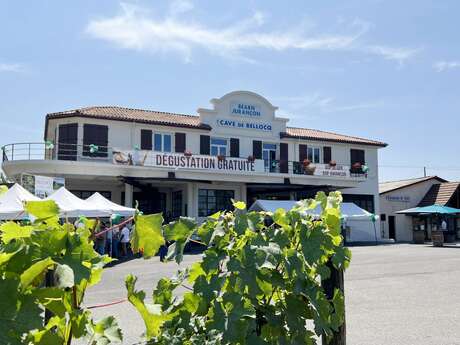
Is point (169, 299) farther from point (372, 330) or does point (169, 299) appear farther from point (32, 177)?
point (32, 177)

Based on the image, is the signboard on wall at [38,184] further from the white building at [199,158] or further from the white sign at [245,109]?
the white sign at [245,109]

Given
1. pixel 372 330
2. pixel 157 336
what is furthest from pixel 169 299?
pixel 372 330

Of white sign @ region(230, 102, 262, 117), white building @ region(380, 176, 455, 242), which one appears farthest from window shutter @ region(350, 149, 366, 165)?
white sign @ region(230, 102, 262, 117)

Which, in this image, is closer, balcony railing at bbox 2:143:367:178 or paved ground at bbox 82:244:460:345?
paved ground at bbox 82:244:460:345

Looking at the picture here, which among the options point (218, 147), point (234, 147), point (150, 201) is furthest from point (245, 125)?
point (150, 201)

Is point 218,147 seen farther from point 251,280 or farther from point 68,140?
point 251,280

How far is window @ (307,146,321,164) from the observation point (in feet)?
103

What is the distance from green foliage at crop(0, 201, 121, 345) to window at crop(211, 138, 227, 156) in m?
26.5

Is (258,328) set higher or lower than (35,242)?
lower

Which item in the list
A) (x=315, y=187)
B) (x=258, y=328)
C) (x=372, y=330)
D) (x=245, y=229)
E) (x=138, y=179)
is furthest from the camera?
(x=315, y=187)

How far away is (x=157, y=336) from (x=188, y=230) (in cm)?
50

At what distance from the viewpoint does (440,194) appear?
37688 millimetres

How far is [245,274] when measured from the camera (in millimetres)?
1978

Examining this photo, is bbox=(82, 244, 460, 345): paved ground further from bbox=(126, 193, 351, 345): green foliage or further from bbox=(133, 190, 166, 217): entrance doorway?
bbox=(133, 190, 166, 217): entrance doorway
